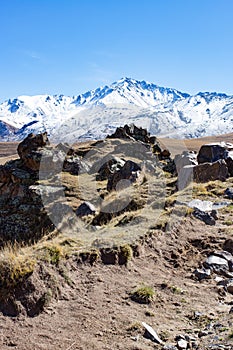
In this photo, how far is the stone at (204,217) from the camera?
1283cm

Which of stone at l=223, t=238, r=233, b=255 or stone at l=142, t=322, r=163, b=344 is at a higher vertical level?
stone at l=223, t=238, r=233, b=255

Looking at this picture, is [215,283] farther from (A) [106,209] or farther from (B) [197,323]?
(A) [106,209]

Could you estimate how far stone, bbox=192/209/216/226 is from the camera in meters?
12.8

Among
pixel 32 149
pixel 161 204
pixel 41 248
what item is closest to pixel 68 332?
pixel 41 248

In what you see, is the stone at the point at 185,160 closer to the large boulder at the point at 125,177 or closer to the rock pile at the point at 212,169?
the rock pile at the point at 212,169

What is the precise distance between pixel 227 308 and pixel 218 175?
13.0 m

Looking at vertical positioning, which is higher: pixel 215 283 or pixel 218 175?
pixel 218 175

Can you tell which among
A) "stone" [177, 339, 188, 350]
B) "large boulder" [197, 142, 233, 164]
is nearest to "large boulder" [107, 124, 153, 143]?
"large boulder" [197, 142, 233, 164]

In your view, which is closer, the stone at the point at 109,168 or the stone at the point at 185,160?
the stone at the point at 185,160

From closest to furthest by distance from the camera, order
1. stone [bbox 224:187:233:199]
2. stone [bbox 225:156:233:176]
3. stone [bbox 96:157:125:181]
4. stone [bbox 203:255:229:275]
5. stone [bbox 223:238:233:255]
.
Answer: stone [bbox 203:255:229:275]
stone [bbox 223:238:233:255]
stone [bbox 224:187:233:199]
stone [bbox 225:156:233:176]
stone [bbox 96:157:125:181]

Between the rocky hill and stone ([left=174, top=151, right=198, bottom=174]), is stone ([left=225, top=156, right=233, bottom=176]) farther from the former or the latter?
stone ([left=174, top=151, right=198, bottom=174])

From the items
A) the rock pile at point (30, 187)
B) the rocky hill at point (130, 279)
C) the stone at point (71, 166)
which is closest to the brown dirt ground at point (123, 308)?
the rocky hill at point (130, 279)

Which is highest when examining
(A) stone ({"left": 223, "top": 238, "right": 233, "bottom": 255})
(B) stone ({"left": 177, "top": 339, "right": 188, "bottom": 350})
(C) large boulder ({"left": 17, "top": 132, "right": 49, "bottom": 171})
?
(C) large boulder ({"left": 17, "top": 132, "right": 49, "bottom": 171})

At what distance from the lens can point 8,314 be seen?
6.73 m
